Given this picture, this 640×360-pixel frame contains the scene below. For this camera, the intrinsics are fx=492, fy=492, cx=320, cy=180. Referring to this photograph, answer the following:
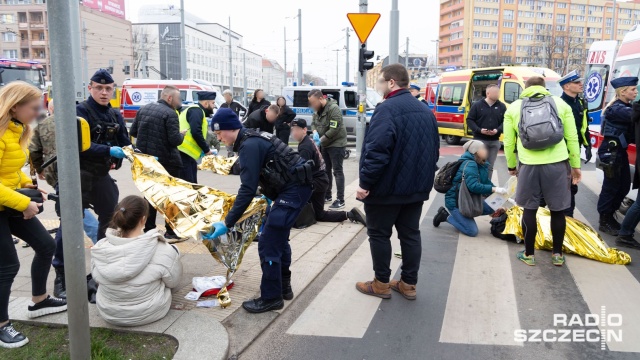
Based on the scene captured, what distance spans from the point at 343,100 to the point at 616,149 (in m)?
14.8

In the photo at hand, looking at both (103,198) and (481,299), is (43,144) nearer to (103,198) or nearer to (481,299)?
(103,198)

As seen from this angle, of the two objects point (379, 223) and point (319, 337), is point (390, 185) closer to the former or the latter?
point (379, 223)

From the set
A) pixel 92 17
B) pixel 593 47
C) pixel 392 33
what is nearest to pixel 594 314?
pixel 593 47

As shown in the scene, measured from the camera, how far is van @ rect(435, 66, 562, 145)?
16391 millimetres

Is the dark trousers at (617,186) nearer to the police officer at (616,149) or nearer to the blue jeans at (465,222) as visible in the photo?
the police officer at (616,149)

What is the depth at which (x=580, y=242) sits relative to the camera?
5398mm

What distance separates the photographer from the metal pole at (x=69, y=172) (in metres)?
2.58

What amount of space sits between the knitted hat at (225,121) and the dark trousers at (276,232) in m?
0.66

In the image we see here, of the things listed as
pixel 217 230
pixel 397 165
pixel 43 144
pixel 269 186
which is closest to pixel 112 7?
pixel 43 144

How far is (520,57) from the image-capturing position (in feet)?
347

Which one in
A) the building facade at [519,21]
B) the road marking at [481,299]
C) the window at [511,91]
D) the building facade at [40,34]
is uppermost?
the building facade at [519,21]

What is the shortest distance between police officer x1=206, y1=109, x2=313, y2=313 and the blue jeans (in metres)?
3.03

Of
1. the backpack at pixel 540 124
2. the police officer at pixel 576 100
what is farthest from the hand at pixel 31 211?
the police officer at pixel 576 100

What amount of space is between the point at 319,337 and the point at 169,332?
3.62ft
